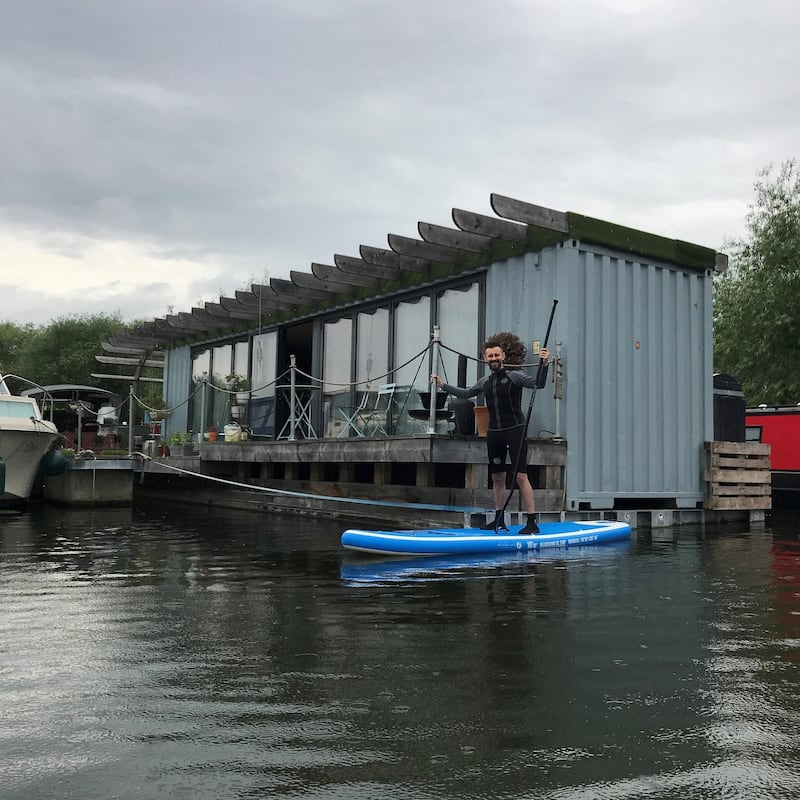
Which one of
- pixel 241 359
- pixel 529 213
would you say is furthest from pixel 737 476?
pixel 241 359

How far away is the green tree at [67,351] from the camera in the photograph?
4197 centimetres

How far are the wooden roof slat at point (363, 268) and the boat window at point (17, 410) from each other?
619cm

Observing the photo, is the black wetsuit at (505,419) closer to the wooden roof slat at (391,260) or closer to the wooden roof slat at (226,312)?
the wooden roof slat at (391,260)

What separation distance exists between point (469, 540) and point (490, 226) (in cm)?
480

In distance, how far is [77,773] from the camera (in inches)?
95.0

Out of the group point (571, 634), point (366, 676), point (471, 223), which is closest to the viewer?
point (366, 676)

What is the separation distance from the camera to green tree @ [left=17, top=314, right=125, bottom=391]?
42.0m

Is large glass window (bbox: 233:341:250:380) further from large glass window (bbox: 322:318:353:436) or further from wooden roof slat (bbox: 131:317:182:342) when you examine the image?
large glass window (bbox: 322:318:353:436)

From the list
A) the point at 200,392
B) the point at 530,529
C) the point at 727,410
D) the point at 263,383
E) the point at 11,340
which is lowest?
the point at 530,529

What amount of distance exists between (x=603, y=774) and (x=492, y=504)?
7464mm

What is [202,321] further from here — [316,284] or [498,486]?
[498,486]

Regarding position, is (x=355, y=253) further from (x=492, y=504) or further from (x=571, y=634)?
(x=571, y=634)

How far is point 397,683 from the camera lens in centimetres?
338

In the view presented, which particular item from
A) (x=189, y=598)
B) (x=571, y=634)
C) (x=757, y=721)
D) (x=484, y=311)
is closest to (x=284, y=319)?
(x=484, y=311)
